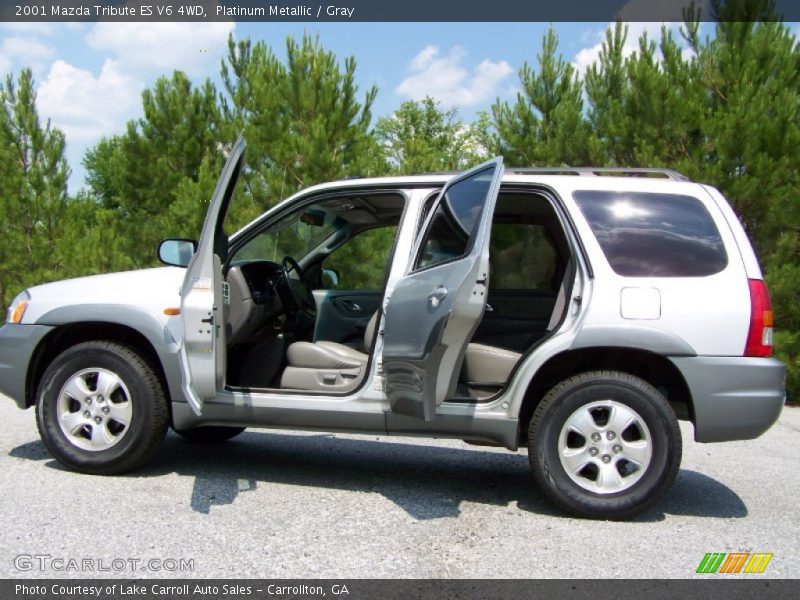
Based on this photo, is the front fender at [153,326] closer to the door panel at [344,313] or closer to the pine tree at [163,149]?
the door panel at [344,313]

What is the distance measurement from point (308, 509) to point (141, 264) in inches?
426

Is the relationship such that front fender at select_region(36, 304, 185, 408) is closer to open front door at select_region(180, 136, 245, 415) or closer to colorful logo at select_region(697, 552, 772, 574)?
open front door at select_region(180, 136, 245, 415)

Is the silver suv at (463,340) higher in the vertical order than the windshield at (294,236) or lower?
lower

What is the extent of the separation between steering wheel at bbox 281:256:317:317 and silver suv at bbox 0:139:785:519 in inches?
0.9

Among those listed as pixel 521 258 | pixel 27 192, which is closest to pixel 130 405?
pixel 521 258

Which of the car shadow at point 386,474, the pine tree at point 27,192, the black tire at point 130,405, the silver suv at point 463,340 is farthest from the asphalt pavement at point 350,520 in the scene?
the pine tree at point 27,192

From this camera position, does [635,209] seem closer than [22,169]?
Yes

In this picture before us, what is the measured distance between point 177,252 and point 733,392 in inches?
129

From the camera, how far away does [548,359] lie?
14.4 ft

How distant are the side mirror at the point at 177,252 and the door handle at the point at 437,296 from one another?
1601mm

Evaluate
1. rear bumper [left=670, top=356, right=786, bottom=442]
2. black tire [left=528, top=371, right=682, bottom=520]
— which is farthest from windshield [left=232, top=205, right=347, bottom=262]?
rear bumper [left=670, top=356, right=786, bottom=442]

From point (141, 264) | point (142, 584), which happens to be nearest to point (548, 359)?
point (142, 584)

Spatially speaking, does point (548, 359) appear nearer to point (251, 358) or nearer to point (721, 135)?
point (251, 358)

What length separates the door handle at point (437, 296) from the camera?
3954 mm
